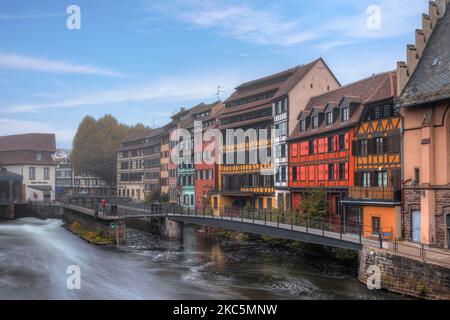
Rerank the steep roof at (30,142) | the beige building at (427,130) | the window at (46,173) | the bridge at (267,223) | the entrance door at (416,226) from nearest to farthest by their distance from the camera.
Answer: the beige building at (427,130), the bridge at (267,223), the entrance door at (416,226), the window at (46,173), the steep roof at (30,142)

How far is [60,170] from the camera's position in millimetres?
148500

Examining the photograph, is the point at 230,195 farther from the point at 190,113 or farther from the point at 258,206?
the point at 190,113

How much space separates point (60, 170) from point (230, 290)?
129917 mm

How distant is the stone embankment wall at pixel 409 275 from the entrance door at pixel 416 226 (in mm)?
5199

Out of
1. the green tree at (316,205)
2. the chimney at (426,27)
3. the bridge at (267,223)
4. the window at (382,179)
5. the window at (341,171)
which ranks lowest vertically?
the bridge at (267,223)

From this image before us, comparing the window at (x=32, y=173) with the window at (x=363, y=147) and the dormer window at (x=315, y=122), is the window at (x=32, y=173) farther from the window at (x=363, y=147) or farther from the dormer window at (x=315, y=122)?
the window at (x=363, y=147)

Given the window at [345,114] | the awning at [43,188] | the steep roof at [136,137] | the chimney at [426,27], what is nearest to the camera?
the chimney at [426,27]

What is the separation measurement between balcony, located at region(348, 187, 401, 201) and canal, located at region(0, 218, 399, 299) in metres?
5.24

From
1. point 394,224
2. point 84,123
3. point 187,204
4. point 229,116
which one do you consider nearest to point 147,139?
point 84,123

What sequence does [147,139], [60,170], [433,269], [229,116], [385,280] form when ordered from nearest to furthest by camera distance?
[433,269] < [385,280] < [229,116] < [147,139] < [60,170]

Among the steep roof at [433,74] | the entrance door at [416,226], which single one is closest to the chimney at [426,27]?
the steep roof at [433,74]

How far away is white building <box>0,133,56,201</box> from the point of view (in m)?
85.3

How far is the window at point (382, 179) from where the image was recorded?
3585cm

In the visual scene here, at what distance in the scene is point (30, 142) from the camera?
8931 cm
